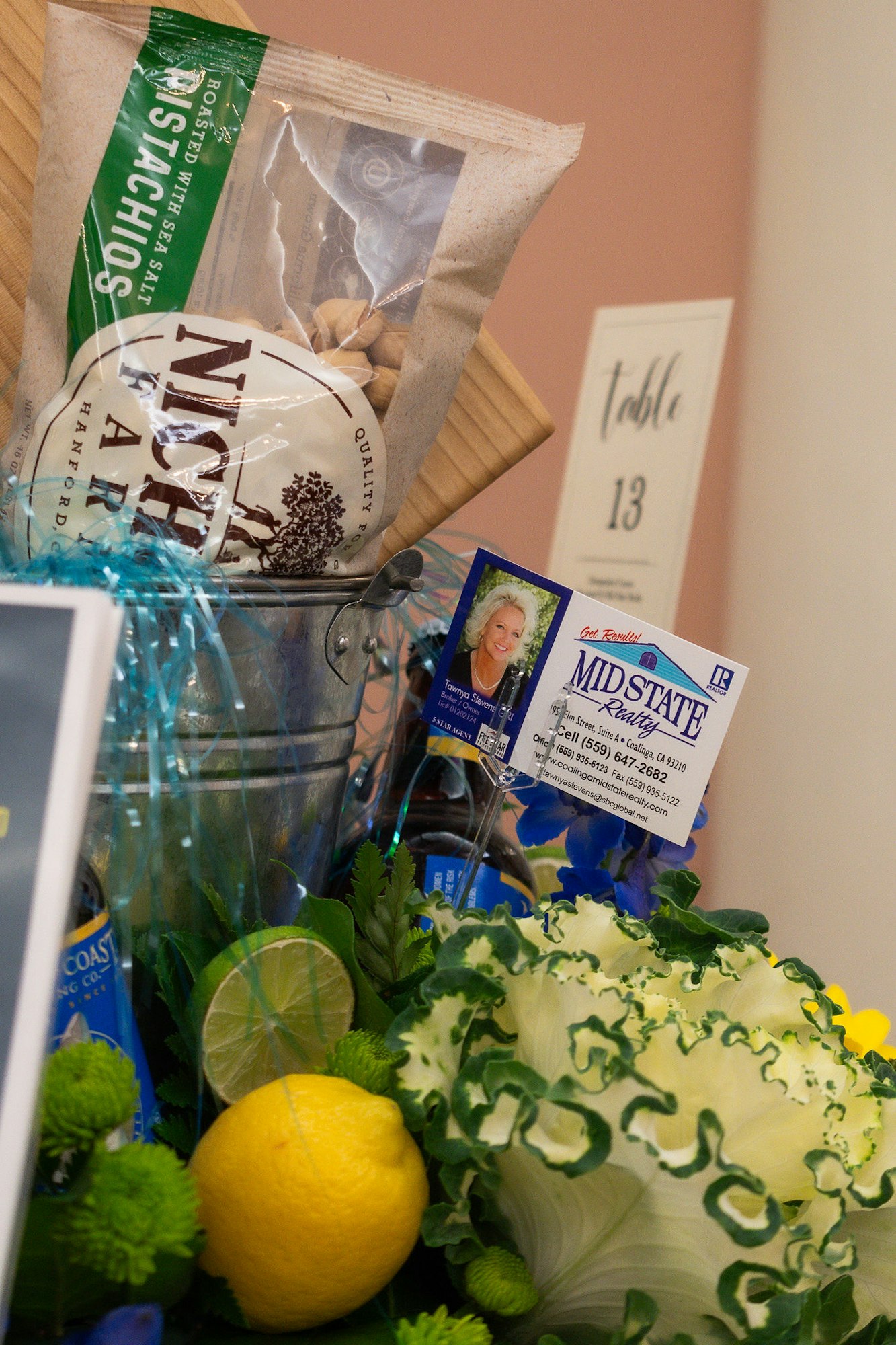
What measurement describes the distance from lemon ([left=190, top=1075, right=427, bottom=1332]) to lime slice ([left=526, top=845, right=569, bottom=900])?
14.7 inches

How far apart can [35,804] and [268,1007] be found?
6.8 inches

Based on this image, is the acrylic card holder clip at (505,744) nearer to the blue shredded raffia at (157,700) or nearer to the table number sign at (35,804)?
the blue shredded raffia at (157,700)

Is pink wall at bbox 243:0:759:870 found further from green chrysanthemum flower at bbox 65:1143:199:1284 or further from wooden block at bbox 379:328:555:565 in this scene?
green chrysanthemum flower at bbox 65:1143:199:1284

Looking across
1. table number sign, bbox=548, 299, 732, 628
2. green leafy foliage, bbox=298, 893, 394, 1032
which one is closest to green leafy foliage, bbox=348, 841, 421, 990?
green leafy foliage, bbox=298, 893, 394, 1032

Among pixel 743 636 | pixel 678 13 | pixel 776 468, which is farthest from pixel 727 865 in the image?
pixel 678 13

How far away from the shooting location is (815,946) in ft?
5.35

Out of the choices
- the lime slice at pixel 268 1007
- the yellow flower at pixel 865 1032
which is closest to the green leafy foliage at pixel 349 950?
the lime slice at pixel 268 1007

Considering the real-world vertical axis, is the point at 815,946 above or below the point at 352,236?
below

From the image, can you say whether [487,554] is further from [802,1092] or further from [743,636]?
[743,636]

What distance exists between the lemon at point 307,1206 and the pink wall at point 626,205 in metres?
1.82

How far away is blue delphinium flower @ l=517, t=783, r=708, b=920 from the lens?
0.58 m

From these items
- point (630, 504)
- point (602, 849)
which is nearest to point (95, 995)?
point (602, 849)

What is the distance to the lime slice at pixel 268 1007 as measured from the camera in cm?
44

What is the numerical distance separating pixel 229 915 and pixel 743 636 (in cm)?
173
